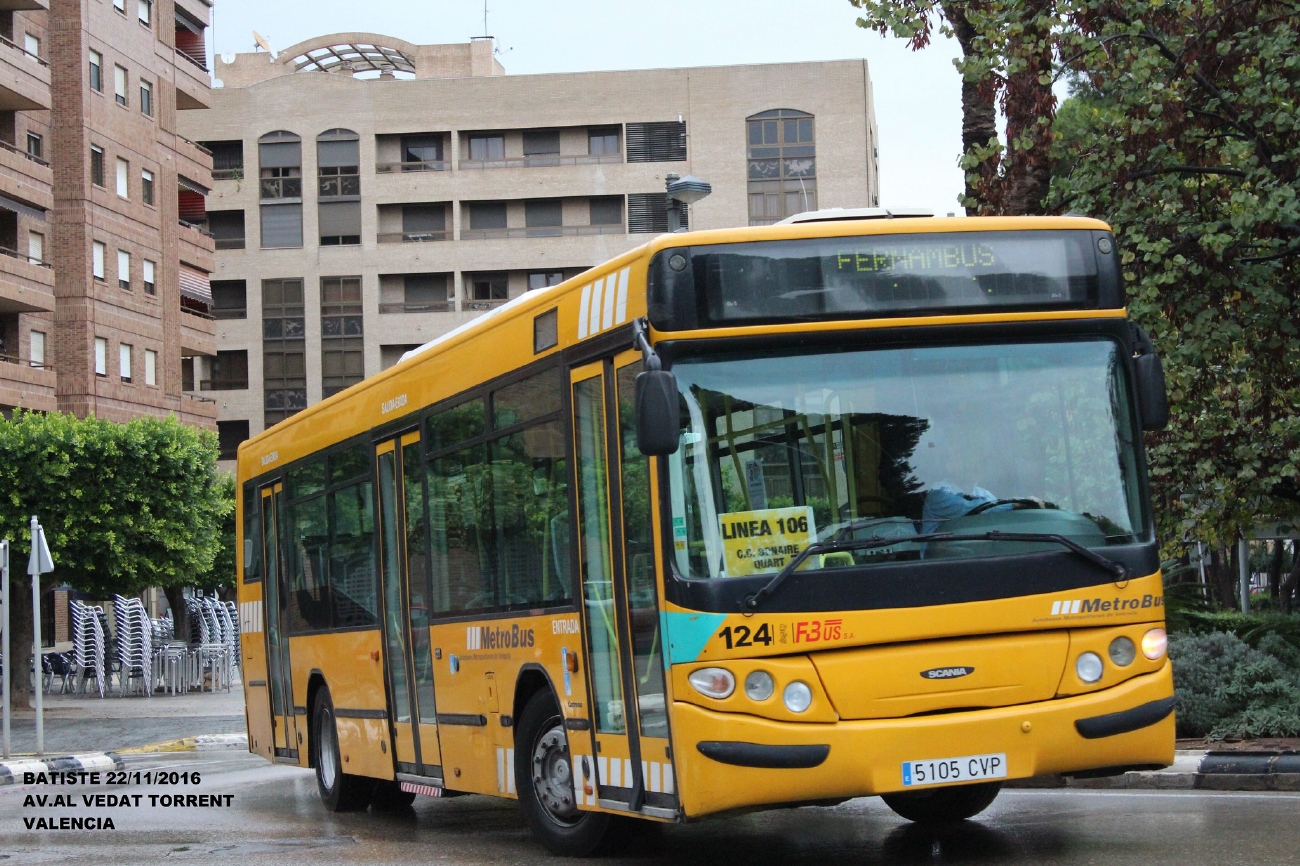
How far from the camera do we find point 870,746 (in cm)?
769

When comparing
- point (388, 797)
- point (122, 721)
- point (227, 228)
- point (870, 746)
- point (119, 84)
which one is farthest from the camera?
point (227, 228)

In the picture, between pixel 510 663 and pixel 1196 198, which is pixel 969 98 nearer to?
pixel 1196 198

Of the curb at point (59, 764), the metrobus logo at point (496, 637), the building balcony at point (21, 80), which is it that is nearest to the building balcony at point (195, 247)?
the building balcony at point (21, 80)

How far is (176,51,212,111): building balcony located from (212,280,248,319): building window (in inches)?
685

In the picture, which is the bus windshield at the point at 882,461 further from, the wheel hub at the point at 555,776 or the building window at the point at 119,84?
the building window at the point at 119,84

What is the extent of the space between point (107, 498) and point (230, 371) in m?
44.8

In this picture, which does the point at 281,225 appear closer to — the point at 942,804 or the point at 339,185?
the point at 339,185

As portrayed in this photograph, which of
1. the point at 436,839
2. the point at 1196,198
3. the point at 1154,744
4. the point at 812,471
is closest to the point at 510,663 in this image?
the point at 436,839

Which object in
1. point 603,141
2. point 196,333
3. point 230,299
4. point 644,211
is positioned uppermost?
point 603,141

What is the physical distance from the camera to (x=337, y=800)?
13438mm

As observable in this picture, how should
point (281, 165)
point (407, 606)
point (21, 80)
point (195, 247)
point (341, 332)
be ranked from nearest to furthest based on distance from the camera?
point (407, 606) < point (21, 80) < point (195, 247) < point (341, 332) < point (281, 165)

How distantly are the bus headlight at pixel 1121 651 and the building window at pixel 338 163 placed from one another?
7177cm

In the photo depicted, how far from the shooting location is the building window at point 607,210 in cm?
7631

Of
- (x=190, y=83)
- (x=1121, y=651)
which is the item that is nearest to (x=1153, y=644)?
(x=1121, y=651)
